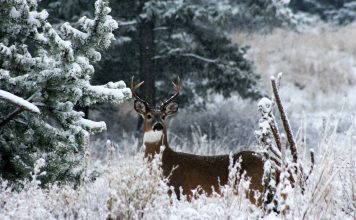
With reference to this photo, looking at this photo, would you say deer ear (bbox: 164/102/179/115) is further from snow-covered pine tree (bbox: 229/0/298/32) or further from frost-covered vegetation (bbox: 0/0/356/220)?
snow-covered pine tree (bbox: 229/0/298/32)

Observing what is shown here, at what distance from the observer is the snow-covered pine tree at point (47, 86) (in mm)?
5152

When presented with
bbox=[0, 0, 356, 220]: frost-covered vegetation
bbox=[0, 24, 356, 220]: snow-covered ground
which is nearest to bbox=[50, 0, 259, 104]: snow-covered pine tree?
bbox=[0, 24, 356, 220]: snow-covered ground

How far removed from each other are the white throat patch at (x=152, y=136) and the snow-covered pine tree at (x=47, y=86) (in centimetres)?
89

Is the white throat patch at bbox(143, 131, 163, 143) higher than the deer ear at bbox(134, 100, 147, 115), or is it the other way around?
the deer ear at bbox(134, 100, 147, 115)

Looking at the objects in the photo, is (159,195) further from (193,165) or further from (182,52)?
(182,52)

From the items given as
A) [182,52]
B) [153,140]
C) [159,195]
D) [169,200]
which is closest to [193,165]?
[153,140]

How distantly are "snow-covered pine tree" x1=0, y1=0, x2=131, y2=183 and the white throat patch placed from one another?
89cm

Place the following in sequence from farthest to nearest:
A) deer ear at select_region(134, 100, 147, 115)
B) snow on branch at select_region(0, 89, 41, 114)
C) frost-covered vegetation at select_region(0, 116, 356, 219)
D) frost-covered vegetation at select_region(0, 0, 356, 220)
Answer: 1. deer ear at select_region(134, 100, 147, 115)
2. snow on branch at select_region(0, 89, 41, 114)
3. frost-covered vegetation at select_region(0, 0, 356, 220)
4. frost-covered vegetation at select_region(0, 116, 356, 219)

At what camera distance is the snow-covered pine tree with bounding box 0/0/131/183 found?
16.9ft

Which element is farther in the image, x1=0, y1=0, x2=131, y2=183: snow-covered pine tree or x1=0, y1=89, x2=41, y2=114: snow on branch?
x1=0, y1=0, x2=131, y2=183: snow-covered pine tree

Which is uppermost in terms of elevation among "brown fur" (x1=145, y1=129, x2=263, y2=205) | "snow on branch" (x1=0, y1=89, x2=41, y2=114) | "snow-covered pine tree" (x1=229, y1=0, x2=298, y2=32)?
"snow-covered pine tree" (x1=229, y1=0, x2=298, y2=32)

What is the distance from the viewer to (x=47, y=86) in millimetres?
5160

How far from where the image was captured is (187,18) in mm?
12812

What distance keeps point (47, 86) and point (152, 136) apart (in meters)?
1.52
